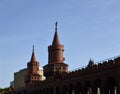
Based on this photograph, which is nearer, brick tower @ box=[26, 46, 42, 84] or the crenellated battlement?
the crenellated battlement

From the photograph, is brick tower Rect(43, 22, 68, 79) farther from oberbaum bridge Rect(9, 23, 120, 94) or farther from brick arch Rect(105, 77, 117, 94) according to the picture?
brick arch Rect(105, 77, 117, 94)

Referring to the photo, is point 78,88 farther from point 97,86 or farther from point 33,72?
point 33,72

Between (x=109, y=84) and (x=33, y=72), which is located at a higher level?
(x=33, y=72)

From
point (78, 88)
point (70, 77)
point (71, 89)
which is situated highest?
point (70, 77)

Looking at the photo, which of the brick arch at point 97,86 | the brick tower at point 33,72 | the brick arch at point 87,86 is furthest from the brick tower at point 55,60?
the brick arch at point 97,86

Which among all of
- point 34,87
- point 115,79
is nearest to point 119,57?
point 115,79

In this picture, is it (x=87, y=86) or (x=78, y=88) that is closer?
(x=87, y=86)

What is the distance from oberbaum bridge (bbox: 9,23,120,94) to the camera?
51.5m

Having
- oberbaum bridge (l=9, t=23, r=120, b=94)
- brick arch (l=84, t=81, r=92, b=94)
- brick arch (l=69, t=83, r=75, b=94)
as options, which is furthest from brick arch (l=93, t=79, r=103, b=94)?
brick arch (l=69, t=83, r=75, b=94)

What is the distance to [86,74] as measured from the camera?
57.7m

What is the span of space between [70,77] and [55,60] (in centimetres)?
1135

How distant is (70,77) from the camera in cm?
6381

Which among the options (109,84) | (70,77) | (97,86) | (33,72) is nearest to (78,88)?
(70,77)

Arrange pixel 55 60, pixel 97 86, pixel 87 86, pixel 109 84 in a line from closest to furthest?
pixel 109 84
pixel 97 86
pixel 87 86
pixel 55 60
